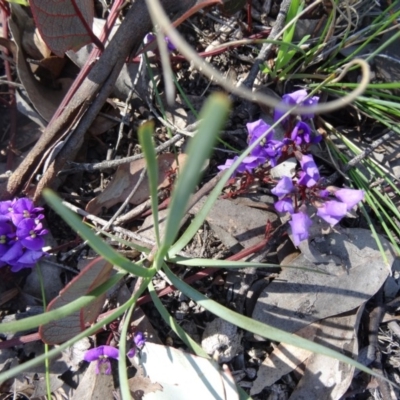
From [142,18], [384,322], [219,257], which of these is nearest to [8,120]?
[142,18]

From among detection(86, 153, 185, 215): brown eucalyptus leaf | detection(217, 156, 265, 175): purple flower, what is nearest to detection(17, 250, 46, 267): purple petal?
detection(86, 153, 185, 215): brown eucalyptus leaf

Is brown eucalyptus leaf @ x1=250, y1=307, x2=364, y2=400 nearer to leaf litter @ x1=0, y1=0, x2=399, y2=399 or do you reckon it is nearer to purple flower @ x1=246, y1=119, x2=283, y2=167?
leaf litter @ x1=0, y1=0, x2=399, y2=399

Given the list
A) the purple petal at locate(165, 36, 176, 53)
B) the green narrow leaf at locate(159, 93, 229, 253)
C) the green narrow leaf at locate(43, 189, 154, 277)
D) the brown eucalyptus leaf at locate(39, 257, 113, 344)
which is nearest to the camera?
the green narrow leaf at locate(159, 93, 229, 253)

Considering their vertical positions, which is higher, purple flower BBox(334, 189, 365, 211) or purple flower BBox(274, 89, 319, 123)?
purple flower BBox(274, 89, 319, 123)

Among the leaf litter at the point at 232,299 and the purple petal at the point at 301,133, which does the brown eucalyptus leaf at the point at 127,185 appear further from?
the purple petal at the point at 301,133

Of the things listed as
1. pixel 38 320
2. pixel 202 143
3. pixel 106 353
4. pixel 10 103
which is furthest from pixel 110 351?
pixel 202 143

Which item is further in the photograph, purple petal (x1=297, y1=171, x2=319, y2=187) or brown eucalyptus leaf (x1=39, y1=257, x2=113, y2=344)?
purple petal (x1=297, y1=171, x2=319, y2=187)
